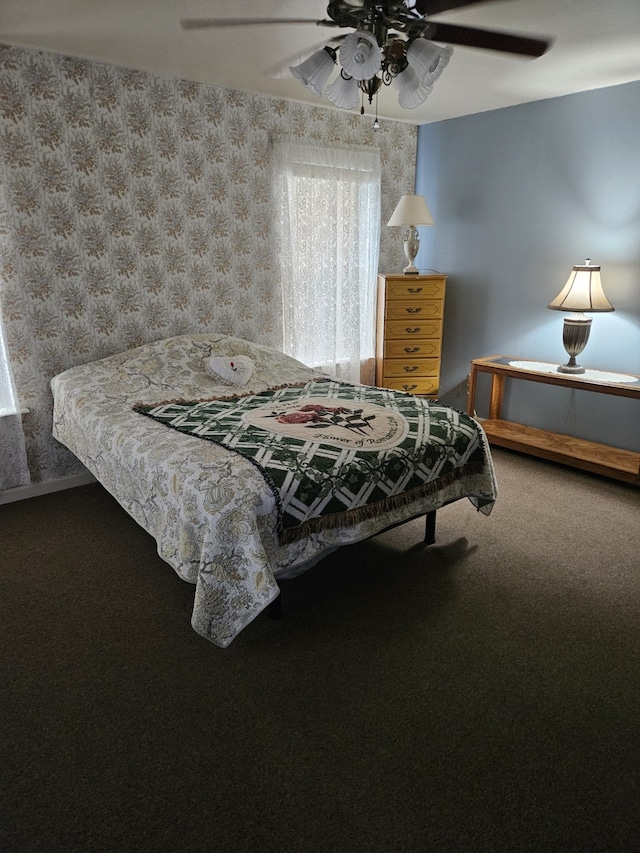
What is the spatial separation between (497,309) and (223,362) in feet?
7.35

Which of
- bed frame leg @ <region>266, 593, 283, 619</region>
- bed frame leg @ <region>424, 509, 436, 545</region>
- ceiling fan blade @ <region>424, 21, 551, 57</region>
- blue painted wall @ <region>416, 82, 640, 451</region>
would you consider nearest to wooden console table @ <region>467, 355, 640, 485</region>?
blue painted wall @ <region>416, 82, 640, 451</region>

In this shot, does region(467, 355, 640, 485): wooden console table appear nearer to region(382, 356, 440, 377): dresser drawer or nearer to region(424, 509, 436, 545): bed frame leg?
region(382, 356, 440, 377): dresser drawer

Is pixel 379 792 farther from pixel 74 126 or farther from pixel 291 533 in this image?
pixel 74 126

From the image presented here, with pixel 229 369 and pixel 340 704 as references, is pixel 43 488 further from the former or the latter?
pixel 340 704

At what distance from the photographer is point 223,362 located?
3.35 metres

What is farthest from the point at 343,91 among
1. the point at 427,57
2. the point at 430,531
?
the point at 430,531

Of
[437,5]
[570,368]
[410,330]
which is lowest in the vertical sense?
[570,368]

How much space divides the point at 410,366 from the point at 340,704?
3081mm

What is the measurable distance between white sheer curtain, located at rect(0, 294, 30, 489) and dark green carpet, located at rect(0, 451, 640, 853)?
2.10ft

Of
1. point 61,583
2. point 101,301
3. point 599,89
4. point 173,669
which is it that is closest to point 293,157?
point 101,301

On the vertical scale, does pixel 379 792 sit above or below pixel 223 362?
below

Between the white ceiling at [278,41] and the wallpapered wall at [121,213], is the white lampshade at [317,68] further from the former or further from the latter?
the wallpapered wall at [121,213]

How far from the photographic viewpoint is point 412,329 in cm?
438

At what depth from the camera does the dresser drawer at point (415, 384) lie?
445cm
